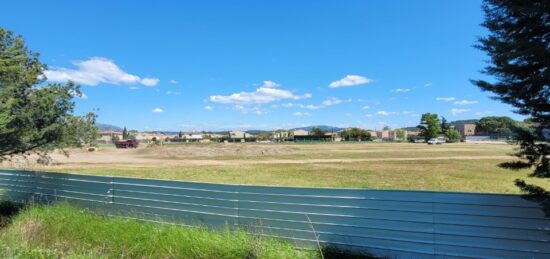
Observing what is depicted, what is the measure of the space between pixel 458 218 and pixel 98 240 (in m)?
5.85

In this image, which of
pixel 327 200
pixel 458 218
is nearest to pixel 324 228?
pixel 327 200

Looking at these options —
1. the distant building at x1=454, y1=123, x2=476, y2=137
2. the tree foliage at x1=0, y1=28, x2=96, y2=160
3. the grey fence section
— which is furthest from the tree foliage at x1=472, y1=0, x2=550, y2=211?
the distant building at x1=454, y1=123, x2=476, y2=137

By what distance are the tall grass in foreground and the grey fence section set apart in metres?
0.33

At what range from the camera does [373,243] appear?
226 inches

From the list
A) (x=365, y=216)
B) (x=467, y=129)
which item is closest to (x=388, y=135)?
(x=467, y=129)

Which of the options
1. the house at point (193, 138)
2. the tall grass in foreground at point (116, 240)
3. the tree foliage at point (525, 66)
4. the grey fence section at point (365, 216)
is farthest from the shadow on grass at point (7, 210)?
the house at point (193, 138)

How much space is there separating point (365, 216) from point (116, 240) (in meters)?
4.28

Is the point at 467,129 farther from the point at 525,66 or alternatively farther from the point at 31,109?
the point at 525,66

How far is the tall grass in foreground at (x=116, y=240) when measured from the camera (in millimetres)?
5988

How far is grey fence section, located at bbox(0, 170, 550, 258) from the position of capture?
4906 mm

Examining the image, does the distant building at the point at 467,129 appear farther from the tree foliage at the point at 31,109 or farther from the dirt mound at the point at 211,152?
the tree foliage at the point at 31,109

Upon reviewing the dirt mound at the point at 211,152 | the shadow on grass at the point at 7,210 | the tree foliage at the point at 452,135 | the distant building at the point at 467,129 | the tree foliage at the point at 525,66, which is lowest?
the shadow on grass at the point at 7,210

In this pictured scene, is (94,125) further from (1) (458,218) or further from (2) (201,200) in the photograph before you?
(1) (458,218)

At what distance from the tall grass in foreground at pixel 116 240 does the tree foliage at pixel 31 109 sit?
6.40ft
